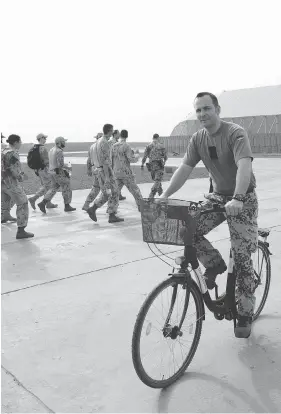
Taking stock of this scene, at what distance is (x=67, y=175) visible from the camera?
434 inches

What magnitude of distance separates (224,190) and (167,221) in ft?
2.83

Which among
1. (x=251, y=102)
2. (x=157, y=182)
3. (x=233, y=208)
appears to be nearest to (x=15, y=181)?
(x=157, y=182)

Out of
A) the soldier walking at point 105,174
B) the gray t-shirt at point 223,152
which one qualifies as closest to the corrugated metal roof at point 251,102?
the soldier walking at point 105,174

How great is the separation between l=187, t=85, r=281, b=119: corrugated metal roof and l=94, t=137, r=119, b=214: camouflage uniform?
38.5 meters

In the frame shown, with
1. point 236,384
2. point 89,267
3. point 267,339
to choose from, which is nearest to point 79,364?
point 236,384

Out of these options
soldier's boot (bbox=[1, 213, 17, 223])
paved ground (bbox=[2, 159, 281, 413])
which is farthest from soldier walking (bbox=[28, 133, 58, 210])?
paved ground (bbox=[2, 159, 281, 413])

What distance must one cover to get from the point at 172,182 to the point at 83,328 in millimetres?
1510

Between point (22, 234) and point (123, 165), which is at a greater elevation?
point (123, 165)

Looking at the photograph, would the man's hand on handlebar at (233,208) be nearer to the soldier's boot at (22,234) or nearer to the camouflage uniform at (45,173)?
the soldier's boot at (22,234)

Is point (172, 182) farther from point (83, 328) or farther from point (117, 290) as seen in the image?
point (117, 290)

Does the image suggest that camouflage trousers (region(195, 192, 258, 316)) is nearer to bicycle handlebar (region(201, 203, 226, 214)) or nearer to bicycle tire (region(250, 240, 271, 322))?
bicycle handlebar (region(201, 203, 226, 214))

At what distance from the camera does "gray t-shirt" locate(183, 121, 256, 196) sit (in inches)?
136

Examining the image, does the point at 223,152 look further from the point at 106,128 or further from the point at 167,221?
the point at 106,128

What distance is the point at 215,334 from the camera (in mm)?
4039
